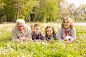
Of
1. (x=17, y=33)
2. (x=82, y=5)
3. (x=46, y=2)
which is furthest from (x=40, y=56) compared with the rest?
(x=82, y=5)

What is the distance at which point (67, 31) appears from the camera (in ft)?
19.7

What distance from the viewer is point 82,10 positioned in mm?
61406

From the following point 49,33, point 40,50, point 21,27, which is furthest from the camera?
point 49,33

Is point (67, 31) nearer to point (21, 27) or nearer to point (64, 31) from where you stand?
point (64, 31)

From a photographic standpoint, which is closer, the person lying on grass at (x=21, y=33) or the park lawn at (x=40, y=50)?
the park lawn at (x=40, y=50)

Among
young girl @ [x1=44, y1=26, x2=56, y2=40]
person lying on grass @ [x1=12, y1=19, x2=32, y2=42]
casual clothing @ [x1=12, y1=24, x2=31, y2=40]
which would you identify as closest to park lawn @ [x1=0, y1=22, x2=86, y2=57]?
person lying on grass @ [x1=12, y1=19, x2=32, y2=42]

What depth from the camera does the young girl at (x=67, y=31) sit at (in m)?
5.65

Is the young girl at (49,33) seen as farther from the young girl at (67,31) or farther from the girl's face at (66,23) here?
the girl's face at (66,23)

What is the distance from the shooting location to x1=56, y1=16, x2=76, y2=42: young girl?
5.65 metres

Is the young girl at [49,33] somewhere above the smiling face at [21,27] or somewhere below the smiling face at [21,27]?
below

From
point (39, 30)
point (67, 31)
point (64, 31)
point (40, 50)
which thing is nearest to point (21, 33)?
point (39, 30)

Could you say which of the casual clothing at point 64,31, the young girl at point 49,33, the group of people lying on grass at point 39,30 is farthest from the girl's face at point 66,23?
the young girl at point 49,33

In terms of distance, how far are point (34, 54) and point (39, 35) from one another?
244 cm

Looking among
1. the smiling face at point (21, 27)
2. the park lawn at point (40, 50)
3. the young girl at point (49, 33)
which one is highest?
the smiling face at point (21, 27)
